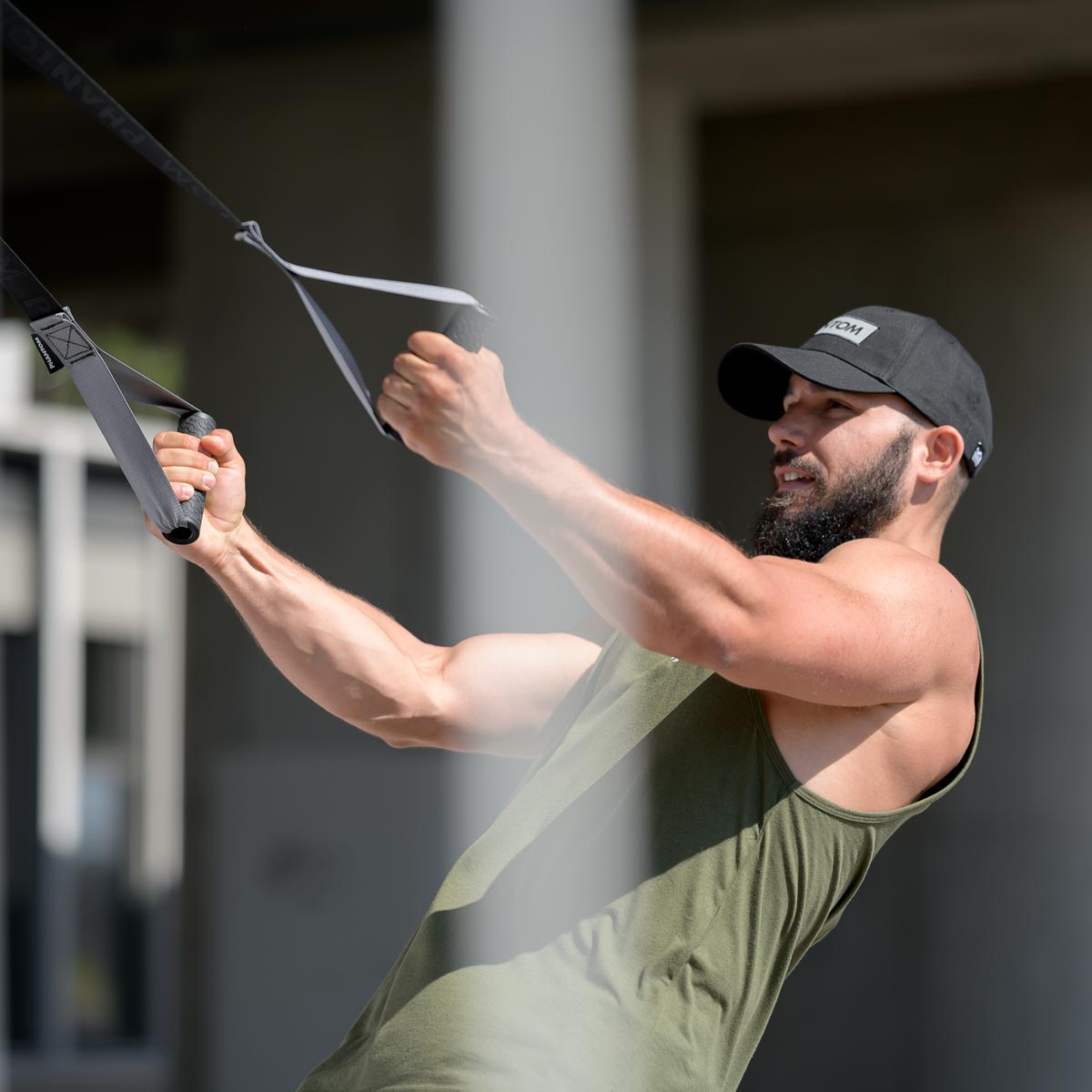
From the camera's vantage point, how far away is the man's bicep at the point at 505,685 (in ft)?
6.56

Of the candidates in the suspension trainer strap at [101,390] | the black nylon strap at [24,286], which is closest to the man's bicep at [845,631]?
the suspension trainer strap at [101,390]

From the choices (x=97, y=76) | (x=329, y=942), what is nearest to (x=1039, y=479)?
(x=329, y=942)

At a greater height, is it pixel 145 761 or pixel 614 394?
pixel 614 394

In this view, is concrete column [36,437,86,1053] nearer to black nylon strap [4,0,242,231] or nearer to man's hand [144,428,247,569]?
man's hand [144,428,247,569]

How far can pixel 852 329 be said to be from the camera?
6.27 ft

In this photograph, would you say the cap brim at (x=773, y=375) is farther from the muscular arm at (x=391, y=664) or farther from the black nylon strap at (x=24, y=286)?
the black nylon strap at (x=24, y=286)

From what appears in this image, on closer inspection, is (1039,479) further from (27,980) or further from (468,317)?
(27,980)

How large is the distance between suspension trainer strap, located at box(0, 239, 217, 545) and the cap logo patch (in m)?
0.84

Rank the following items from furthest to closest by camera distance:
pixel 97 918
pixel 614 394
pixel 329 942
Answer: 1. pixel 97 918
2. pixel 329 942
3. pixel 614 394

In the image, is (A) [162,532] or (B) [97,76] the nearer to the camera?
(A) [162,532]

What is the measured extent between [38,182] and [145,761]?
4833mm

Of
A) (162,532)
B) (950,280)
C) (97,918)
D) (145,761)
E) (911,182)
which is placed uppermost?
(911,182)

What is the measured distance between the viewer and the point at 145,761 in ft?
34.2

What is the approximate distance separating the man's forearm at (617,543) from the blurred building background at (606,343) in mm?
3056
